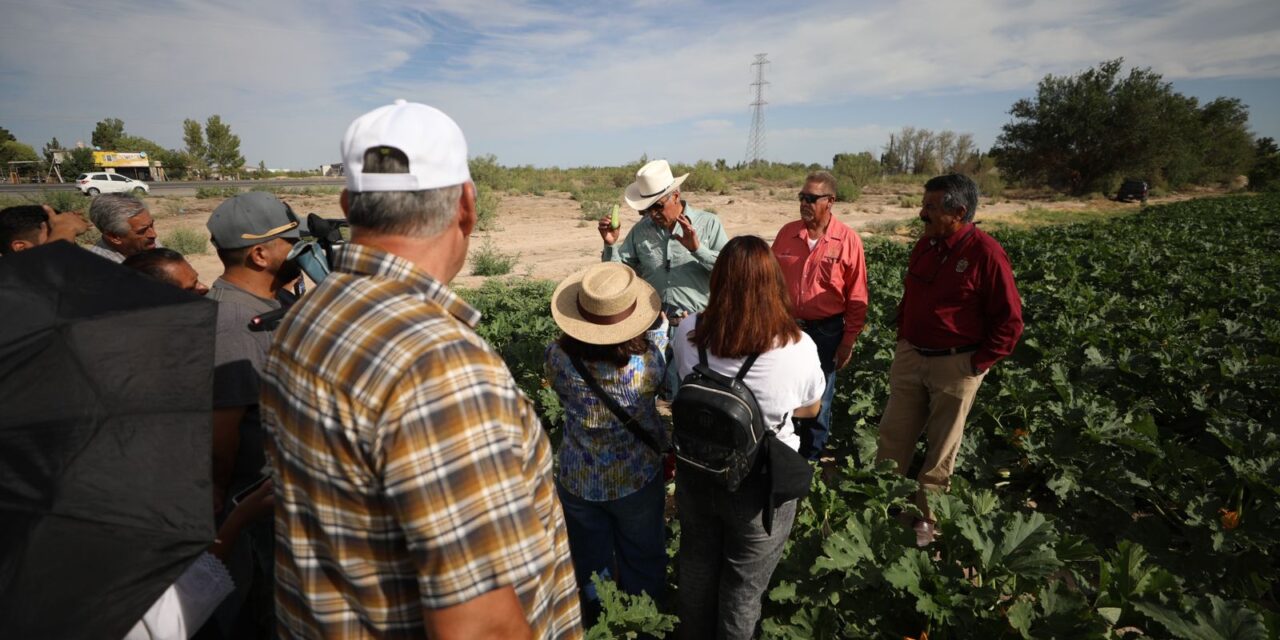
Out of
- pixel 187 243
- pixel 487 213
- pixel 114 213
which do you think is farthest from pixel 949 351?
pixel 487 213

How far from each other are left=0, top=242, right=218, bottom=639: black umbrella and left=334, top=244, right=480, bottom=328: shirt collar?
712 mm

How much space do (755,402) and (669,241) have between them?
Result: 217cm

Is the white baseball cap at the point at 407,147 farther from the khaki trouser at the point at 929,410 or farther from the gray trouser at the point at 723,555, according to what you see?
the khaki trouser at the point at 929,410

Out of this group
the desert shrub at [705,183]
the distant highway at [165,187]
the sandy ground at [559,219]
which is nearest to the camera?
the sandy ground at [559,219]

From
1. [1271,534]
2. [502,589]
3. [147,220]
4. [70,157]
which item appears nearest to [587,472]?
[502,589]

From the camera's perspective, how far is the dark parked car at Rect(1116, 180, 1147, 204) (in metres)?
38.4

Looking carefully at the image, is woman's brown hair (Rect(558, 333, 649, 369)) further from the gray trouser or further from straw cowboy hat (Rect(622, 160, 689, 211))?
straw cowboy hat (Rect(622, 160, 689, 211))

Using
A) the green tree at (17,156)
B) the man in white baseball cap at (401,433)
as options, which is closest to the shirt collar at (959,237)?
the man in white baseball cap at (401,433)

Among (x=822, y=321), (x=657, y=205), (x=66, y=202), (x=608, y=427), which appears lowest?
(x=608, y=427)

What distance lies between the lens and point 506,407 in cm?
108

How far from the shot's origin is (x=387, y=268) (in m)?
1.16

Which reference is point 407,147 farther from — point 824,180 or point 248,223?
point 824,180

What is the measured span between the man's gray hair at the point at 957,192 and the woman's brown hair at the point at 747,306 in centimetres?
171

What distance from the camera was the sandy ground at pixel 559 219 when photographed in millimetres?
14875
